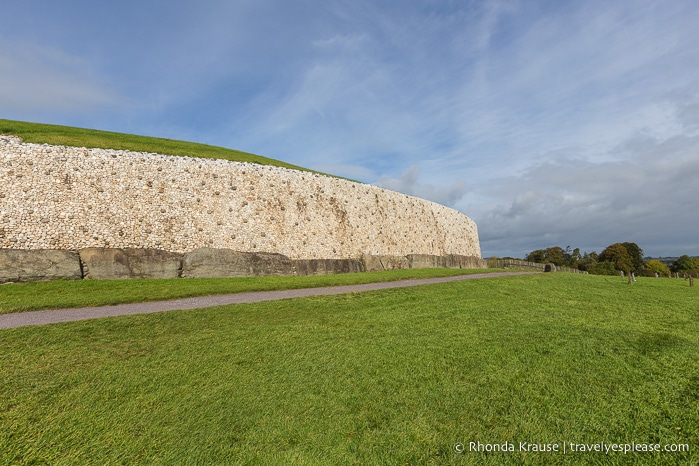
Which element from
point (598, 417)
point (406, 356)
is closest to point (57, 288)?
point (406, 356)

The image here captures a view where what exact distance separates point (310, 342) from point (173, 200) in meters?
18.3

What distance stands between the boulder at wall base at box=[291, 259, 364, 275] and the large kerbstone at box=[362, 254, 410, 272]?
3.14 feet

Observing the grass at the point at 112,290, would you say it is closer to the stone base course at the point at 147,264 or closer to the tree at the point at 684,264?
the stone base course at the point at 147,264

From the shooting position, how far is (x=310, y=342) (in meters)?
8.01

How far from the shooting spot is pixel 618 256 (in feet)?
253

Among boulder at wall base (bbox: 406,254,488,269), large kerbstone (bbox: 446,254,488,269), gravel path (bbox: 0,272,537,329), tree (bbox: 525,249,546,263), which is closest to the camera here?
gravel path (bbox: 0,272,537,329)

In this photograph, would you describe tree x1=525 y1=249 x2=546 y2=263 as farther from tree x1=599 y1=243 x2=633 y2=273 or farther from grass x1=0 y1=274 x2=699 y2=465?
grass x1=0 y1=274 x2=699 y2=465

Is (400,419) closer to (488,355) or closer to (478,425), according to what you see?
(478,425)

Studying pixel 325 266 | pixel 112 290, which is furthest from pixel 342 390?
pixel 325 266

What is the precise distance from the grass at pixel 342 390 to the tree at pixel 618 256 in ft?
266

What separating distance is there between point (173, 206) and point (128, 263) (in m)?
5.01

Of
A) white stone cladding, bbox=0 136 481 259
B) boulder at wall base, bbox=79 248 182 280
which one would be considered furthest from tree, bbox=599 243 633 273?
boulder at wall base, bbox=79 248 182 280

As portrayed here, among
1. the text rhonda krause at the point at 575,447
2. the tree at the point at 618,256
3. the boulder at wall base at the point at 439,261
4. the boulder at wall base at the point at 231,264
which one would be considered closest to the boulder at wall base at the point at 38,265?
the boulder at wall base at the point at 231,264

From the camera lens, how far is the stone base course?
16.1m
